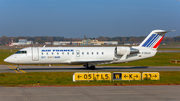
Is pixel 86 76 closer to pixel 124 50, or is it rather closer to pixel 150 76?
pixel 150 76

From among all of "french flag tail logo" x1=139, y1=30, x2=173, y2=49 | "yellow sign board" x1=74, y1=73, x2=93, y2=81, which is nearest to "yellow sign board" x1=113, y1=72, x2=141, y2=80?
"yellow sign board" x1=74, y1=73, x2=93, y2=81

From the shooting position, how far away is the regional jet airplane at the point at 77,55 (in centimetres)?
3341

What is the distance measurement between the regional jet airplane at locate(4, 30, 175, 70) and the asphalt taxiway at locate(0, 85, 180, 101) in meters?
15.0

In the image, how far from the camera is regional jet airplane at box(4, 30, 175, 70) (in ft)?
110

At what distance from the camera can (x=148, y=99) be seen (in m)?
15.4

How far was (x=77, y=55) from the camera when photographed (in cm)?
3422

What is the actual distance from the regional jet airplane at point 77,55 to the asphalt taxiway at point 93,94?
1502 cm

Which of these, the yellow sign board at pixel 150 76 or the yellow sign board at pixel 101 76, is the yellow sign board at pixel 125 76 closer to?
the yellow sign board at pixel 101 76

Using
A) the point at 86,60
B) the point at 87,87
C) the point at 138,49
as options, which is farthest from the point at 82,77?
the point at 138,49

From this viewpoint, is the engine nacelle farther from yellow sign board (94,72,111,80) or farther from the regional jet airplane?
yellow sign board (94,72,111,80)

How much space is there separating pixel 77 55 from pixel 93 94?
17.5 m

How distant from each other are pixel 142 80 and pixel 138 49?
1298 centimetres

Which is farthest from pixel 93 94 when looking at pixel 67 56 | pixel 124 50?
pixel 124 50

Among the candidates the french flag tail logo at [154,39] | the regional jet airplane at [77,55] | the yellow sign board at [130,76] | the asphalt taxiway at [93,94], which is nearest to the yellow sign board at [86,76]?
the yellow sign board at [130,76]
